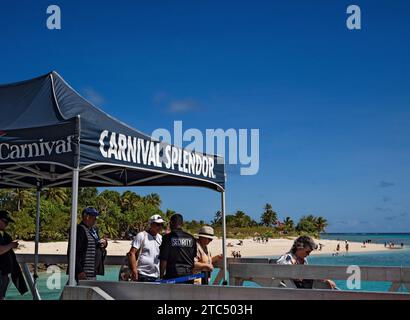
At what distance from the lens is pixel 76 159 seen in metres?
5.10

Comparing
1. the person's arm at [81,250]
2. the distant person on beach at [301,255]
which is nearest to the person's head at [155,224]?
the person's arm at [81,250]

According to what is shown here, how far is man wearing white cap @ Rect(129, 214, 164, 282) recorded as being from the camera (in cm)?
638

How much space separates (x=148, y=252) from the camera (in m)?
6.43

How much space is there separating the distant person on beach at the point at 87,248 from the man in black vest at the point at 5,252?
0.75 metres

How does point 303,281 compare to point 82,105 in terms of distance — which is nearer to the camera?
point 303,281

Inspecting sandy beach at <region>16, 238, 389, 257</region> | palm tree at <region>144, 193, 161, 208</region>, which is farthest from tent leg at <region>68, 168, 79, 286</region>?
palm tree at <region>144, 193, 161, 208</region>

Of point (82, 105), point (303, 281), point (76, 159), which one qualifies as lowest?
point (303, 281)

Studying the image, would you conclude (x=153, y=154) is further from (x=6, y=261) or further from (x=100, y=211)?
(x=100, y=211)

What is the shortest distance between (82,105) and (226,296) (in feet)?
12.9

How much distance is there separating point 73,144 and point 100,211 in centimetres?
6320

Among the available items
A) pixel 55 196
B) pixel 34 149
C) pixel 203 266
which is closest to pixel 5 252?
pixel 34 149
